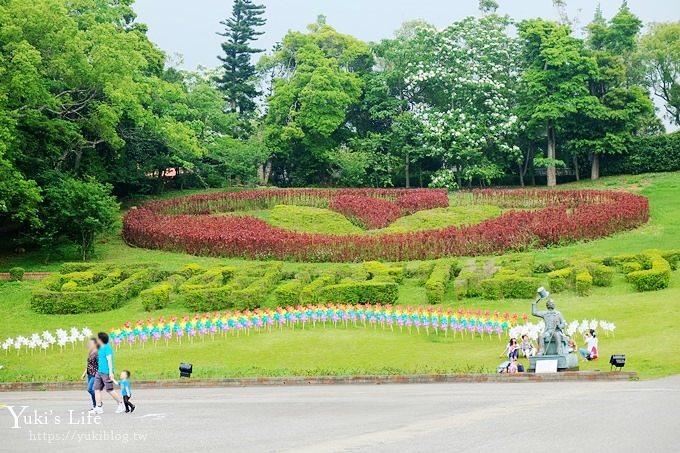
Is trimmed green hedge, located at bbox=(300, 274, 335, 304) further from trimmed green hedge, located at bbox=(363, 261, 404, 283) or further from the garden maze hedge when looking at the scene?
trimmed green hedge, located at bbox=(363, 261, 404, 283)

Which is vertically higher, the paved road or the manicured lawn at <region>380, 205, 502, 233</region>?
the manicured lawn at <region>380, 205, 502, 233</region>

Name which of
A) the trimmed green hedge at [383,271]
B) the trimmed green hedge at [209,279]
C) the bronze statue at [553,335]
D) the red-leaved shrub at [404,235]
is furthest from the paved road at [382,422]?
the red-leaved shrub at [404,235]

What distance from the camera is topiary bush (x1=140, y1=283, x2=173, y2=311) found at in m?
25.9

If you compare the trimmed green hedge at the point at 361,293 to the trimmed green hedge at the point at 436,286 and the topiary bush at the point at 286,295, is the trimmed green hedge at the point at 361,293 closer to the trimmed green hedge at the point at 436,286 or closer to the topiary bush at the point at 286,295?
the topiary bush at the point at 286,295

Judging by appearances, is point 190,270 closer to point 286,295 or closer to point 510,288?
point 286,295

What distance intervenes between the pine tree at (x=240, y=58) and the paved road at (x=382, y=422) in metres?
47.7

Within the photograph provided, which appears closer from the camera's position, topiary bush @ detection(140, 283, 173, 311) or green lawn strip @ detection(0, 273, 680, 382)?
green lawn strip @ detection(0, 273, 680, 382)

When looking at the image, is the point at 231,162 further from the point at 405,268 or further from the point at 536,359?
the point at 536,359

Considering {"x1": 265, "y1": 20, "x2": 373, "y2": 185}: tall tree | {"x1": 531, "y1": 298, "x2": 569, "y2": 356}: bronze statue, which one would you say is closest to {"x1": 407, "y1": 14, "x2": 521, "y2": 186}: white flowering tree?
{"x1": 265, "y1": 20, "x2": 373, "y2": 185}: tall tree

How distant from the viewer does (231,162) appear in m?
49.3

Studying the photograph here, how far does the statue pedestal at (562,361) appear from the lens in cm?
1769

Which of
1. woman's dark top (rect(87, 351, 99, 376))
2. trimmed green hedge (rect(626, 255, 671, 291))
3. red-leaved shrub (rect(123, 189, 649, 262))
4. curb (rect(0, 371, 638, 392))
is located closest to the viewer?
woman's dark top (rect(87, 351, 99, 376))

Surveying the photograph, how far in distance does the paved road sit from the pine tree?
47666 mm

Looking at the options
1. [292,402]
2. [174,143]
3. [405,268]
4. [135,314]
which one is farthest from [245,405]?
[174,143]
